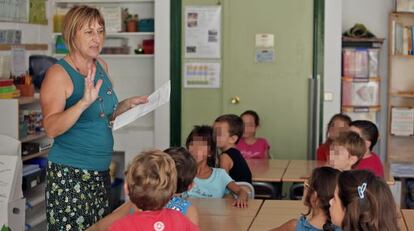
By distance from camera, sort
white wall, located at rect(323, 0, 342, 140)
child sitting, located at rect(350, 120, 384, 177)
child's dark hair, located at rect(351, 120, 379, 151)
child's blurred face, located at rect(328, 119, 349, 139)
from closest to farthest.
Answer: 1. child sitting, located at rect(350, 120, 384, 177)
2. child's dark hair, located at rect(351, 120, 379, 151)
3. child's blurred face, located at rect(328, 119, 349, 139)
4. white wall, located at rect(323, 0, 342, 140)

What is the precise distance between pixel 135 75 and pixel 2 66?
1.83m

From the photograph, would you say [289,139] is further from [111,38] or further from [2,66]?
[2,66]

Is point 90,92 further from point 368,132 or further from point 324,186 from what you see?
point 368,132

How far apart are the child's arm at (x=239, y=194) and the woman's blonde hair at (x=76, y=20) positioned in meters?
1.37

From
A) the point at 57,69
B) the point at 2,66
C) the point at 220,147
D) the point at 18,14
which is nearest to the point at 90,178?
the point at 57,69

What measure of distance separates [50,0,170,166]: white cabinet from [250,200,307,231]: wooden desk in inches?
124

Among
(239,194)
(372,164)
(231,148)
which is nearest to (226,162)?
(231,148)

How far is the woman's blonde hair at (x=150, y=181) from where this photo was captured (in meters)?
2.67

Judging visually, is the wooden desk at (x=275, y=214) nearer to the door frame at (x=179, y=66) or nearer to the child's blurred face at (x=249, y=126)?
the child's blurred face at (x=249, y=126)

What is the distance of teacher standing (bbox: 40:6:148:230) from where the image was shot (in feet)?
10.3

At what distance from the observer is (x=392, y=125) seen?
279 inches

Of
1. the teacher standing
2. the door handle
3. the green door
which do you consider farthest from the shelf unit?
the teacher standing

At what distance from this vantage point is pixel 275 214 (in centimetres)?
391

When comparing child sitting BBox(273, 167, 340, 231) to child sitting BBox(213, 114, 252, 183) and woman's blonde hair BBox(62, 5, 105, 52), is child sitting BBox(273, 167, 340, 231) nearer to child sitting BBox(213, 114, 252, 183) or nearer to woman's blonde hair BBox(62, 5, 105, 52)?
woman's blonde hair BBox(62, 5, 105, 52)
